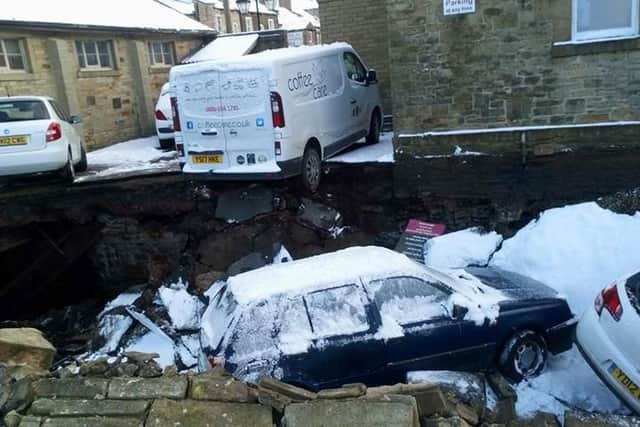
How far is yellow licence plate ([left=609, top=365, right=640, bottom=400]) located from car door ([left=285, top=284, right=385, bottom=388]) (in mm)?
2084

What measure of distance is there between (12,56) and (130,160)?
4434 millimetres

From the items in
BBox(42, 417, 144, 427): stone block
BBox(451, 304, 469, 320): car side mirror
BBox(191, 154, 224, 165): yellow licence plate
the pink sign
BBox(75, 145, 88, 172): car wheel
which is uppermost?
BBox(191, 154, 224, 165): yellow licence plate

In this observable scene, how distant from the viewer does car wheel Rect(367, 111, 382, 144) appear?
1224 centimetres

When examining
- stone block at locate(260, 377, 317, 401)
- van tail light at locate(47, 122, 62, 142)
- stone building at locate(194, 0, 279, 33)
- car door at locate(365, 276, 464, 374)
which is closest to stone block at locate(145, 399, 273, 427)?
stone block at locate(260, 377, 317, 401)

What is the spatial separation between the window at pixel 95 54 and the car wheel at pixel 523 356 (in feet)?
48.9

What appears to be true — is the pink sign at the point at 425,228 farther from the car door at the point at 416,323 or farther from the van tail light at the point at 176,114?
the van tail light at the point at 176,114

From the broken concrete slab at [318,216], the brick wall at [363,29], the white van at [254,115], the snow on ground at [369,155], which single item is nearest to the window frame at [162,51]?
the brick wall at [363,29]

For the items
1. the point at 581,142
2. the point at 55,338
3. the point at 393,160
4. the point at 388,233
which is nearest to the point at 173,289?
the point at 55,338

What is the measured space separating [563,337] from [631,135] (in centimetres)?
443

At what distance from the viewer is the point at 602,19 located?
886cm

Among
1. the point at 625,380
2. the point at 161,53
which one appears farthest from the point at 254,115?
the point at 161,53

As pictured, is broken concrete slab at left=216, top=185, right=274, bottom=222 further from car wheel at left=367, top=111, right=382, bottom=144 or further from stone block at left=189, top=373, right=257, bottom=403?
stone block at left=189, top=373, right=257, bottom=403

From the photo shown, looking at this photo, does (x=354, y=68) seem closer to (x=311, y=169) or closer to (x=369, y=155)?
(x=369, y=155)

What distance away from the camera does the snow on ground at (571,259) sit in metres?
6.02
